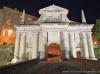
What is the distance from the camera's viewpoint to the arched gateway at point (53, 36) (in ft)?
112

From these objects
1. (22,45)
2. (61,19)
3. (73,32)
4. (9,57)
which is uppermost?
(61,19)

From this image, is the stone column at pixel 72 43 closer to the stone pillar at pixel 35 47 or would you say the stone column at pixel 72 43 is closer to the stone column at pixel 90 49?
the stone column at pixel 90 49

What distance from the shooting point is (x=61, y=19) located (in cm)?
3650

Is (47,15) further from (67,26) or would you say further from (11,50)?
(11,50)

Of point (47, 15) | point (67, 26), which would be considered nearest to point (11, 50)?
point (47, 15)

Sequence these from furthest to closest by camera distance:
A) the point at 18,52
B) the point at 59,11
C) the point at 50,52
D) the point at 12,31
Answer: the point at 12,31, the point at 50,52, the point at 59,11, the point at 18,52

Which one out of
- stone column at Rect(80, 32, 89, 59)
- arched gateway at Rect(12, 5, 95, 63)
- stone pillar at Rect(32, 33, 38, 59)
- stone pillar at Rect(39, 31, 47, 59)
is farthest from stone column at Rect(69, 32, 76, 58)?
stone pillar at Rect(32, 33, 38, 59)

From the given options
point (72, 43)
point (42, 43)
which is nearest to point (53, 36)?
point (42, 43)

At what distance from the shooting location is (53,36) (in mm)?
35094

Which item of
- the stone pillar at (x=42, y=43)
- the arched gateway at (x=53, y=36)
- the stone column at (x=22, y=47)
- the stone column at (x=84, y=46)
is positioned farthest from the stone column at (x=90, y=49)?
the stone column at (x=22, y=47)

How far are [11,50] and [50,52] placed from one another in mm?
9680

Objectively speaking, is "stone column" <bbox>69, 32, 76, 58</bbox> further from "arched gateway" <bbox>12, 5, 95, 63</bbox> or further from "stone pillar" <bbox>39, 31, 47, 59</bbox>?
"stone pillar" <bbox>39, 31, 47, 59</bbox>

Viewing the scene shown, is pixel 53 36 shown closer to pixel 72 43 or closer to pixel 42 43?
pixel 42 43

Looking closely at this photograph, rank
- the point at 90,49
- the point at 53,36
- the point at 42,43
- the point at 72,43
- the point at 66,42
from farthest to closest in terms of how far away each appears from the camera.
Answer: the point at 53,36 < the point at 72,43 < the point at 90,49 < the point at 66,42 < the point at 42,43
